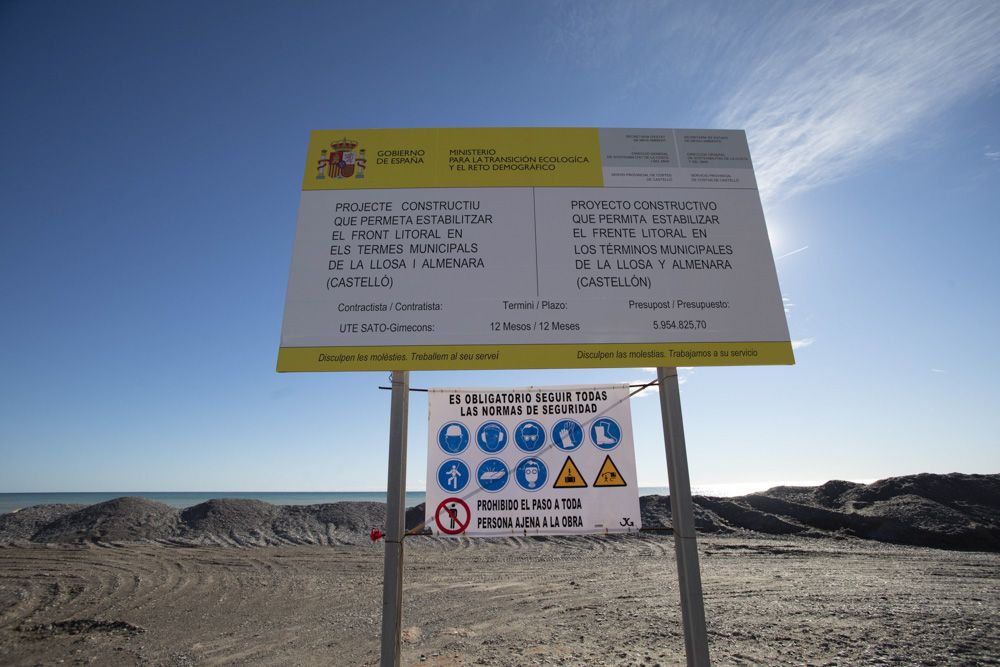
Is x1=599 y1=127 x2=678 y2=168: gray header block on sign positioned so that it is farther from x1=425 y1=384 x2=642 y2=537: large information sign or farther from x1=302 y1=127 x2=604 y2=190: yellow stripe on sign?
x1=425 y1=384 x2=642 y2=537: large information sign

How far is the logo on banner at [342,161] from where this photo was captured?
464cm

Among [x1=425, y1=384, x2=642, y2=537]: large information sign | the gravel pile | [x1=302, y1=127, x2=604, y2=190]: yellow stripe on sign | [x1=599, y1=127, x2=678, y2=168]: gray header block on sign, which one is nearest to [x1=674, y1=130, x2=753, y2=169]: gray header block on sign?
[x1=599, y1=127, x2=678, y2=168]: gray header block on sign

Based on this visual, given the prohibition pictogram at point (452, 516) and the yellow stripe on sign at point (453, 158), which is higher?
the yellow stripe on sign at point (453, 158)

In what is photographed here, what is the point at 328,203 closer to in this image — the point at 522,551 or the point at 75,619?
the point at 75,619

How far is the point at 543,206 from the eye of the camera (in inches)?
178

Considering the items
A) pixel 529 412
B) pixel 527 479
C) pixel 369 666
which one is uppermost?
pixel 529 412

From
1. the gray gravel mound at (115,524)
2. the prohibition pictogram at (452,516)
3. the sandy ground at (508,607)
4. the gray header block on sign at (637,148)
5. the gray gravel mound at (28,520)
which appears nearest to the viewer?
the prohibition pictogram at (452,516)

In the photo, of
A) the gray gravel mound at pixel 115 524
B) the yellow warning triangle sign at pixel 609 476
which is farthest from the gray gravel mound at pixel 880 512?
the gray gravel mound at pixel 115 524

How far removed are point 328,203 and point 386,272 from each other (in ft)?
3.39

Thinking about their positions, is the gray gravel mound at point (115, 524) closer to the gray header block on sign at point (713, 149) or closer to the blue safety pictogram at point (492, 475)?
the blue safety pictogram at point (492, 475)

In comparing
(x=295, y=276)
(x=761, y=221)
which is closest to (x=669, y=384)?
(x=761, y=221)

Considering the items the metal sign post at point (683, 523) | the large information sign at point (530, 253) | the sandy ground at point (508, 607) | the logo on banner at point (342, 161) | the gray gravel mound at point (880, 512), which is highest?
the logo on banner at point (342, 161)

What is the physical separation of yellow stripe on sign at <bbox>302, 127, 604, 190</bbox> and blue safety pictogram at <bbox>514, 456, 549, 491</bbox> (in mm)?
2782

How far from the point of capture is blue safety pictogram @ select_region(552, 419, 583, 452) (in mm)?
4059
